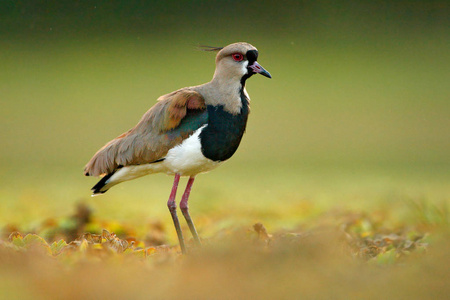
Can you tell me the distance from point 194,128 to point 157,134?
245 millimetres

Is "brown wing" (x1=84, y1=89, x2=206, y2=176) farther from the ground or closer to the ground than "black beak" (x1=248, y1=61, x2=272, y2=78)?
closer to the ground

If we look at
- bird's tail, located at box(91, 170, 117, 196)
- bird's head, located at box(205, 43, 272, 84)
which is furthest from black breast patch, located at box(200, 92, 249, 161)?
bird's tail, located at box(91, 170, 117, 196)

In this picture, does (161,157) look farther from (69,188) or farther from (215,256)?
(69,188)

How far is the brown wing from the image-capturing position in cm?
412

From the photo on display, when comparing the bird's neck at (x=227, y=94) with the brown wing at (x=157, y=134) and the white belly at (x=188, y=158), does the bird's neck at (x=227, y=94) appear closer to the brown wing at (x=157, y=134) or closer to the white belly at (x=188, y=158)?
the brown wing at (x=157, y=134)

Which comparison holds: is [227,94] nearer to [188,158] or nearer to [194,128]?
[194,128]

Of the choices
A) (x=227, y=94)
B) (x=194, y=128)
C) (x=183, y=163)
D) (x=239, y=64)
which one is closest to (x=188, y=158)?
(x=183, y=163)

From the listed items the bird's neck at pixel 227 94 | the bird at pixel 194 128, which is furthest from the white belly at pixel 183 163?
the bird's neck at pixel 227 94

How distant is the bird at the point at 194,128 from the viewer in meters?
4.10

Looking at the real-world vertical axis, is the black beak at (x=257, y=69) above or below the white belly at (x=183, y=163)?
above

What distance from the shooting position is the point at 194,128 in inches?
161

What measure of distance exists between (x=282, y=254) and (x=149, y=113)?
1.64 m

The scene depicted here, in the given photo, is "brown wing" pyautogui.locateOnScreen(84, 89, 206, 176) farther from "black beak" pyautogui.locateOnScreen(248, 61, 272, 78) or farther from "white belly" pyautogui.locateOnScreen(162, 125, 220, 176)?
"black beak" pyautogui.locateOnScreen(248, 61, 272, 78)

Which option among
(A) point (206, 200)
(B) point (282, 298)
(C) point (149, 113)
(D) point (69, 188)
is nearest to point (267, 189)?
(A) point (206, 200)
